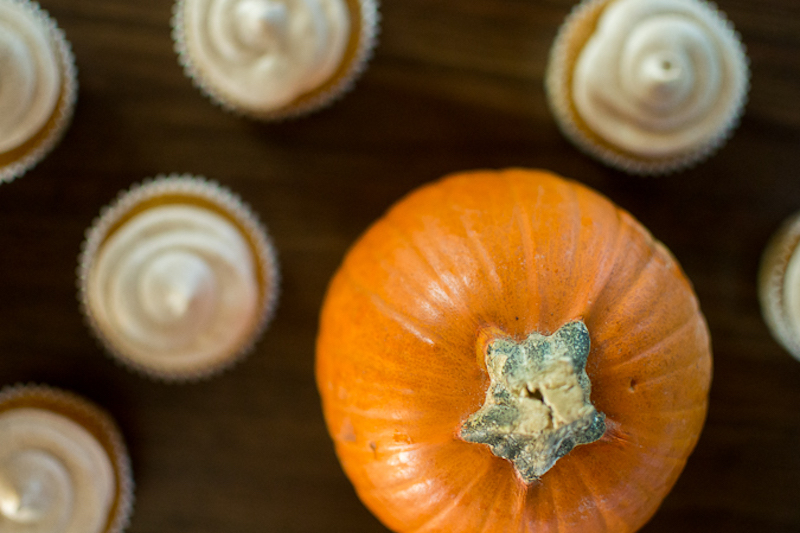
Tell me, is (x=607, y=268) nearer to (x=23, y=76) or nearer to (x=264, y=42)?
(x=264, y=42)

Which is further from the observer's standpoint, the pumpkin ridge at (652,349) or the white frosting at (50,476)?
the white frosting at (50,476)

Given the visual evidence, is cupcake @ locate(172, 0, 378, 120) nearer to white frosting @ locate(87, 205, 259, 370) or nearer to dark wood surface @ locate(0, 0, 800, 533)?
dark wood surface @ locate(0, 0, 800, 533)

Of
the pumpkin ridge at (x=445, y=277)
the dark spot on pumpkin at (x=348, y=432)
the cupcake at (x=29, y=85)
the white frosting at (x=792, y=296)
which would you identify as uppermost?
the cupcake at (x=29, y=85)

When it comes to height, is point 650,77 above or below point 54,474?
Answer: above

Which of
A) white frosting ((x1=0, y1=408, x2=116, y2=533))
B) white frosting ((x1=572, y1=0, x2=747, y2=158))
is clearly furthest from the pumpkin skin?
white frosting ((x1=0, y1=408, x2=116, y2=533))

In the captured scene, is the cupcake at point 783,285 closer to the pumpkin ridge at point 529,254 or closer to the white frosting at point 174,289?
the pumpkin ridge at point 529,254

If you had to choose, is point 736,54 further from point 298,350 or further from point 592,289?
point 298,350

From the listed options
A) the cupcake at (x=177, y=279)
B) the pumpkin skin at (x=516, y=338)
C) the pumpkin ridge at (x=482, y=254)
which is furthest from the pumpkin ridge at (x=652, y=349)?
the cupcake at (x=177, y=279)

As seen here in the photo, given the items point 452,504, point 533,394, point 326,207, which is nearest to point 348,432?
point 452,504
